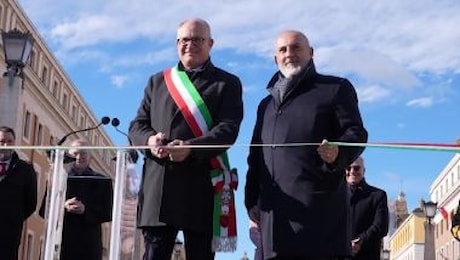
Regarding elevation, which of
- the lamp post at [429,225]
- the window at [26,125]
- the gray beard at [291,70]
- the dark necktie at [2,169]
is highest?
the window at [26,125]

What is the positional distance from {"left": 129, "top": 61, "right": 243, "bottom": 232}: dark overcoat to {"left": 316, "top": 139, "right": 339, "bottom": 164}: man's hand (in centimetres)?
68

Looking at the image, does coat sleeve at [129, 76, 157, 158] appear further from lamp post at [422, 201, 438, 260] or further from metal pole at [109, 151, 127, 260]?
lamp post at [422, 201, 438, 260]

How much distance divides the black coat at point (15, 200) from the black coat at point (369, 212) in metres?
2.98

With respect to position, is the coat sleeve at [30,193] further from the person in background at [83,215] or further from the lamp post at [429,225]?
the lamp post at [429,225]

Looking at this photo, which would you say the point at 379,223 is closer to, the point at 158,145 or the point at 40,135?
the point at 158,145

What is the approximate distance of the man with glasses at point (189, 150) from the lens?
5246mm

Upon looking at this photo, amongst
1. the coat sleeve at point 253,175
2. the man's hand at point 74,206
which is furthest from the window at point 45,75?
the coat sleeve at point 253,175

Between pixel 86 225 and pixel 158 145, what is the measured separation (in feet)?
A: 9.40

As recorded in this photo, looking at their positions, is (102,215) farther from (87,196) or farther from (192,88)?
(192,88)

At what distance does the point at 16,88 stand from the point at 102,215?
7228 mm

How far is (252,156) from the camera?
5516 millimetres

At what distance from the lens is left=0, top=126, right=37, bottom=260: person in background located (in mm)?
7059

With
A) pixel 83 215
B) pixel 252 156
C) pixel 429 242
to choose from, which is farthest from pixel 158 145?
pixel 429 242

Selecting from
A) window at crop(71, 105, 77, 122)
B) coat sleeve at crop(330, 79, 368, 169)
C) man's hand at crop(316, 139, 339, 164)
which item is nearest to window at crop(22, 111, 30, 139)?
window at crop(71, 105, 77, 122)
